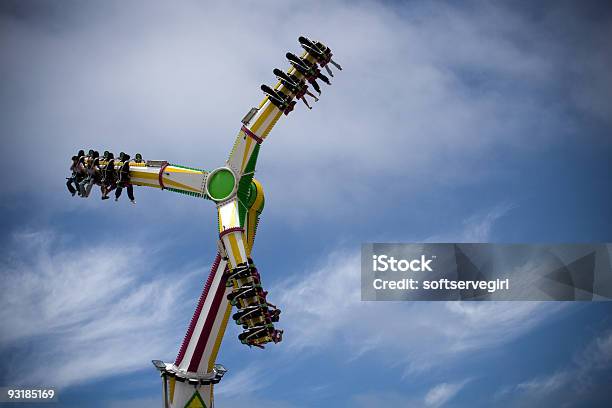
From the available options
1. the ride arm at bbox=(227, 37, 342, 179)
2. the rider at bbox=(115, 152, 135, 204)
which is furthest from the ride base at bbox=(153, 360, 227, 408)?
the ride arm at bbox=(227, 37, 342, 179)

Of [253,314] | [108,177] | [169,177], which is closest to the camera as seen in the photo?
[253,314]

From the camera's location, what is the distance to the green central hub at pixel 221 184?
46188 mm

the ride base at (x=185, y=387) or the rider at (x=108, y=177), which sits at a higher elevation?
the rider at (x=108, y=177)

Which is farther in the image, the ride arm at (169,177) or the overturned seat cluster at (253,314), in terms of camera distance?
the ride arm at (169,177)

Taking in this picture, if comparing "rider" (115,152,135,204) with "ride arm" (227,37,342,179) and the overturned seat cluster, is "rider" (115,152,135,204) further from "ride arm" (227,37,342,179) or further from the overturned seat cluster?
the overturned seat cluster

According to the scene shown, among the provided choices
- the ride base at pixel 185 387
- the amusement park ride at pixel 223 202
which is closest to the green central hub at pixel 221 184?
the amusement park ride at pixel 223 202

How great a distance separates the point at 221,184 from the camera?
46.4 metres

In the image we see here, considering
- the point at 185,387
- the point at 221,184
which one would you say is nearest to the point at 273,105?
the point at 221,184

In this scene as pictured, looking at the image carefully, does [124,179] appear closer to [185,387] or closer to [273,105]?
[273,105]

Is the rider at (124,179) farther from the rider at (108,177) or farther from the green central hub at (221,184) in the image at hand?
the green central hub at (221,184)

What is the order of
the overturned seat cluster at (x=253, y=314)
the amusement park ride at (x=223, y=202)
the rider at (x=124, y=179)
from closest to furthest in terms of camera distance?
the overturned seat cluster at (x=253, y=314) → the amusement park ride at (x=223, y=202) → the rider at (x=124, y=179)

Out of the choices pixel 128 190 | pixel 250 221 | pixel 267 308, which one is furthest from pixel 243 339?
pixel 128 190

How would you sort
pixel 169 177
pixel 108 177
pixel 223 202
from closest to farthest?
pixel 223 202 < pixel 169 177 < pixel 108 177

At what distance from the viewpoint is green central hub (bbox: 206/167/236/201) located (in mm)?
46188
